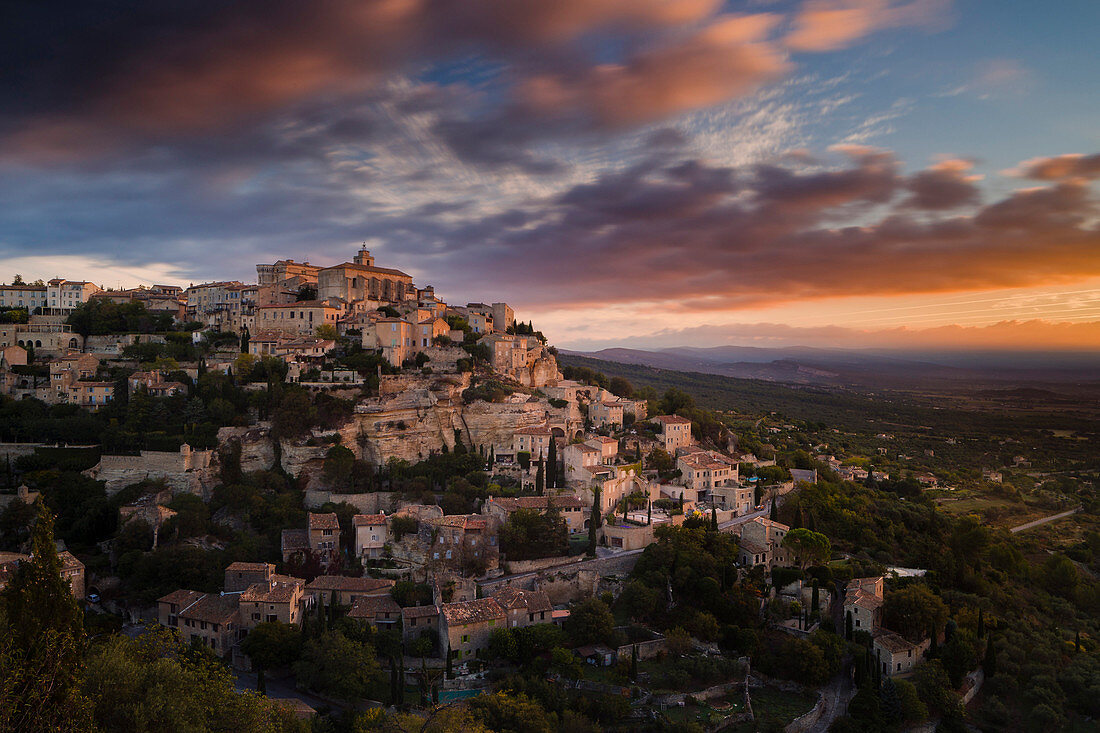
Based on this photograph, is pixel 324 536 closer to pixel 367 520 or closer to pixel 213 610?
pixel 367 520

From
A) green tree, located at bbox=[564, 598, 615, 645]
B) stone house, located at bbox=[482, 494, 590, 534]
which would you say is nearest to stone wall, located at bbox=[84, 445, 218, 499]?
stone house, located at bbox=[482, 494, 590, 534]

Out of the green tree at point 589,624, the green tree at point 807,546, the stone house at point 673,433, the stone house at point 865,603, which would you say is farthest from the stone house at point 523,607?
the stone house at point 673,433

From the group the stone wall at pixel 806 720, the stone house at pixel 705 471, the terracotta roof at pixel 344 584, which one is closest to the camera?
the stone wall at pixel 806 720

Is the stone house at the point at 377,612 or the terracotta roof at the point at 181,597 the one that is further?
the stone house at the point at 377,612

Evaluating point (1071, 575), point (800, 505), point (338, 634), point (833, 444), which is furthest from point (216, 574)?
point (833, 444)

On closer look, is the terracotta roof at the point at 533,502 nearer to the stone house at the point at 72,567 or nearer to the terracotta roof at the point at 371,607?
the terracotta roof at the point at 371,607

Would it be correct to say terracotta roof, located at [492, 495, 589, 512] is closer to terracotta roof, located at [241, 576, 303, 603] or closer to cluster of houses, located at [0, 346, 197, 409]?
terracotta roof, located at [241, 576, 303, 603]

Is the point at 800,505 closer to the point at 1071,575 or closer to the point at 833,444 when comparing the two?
the point at 1071,575
